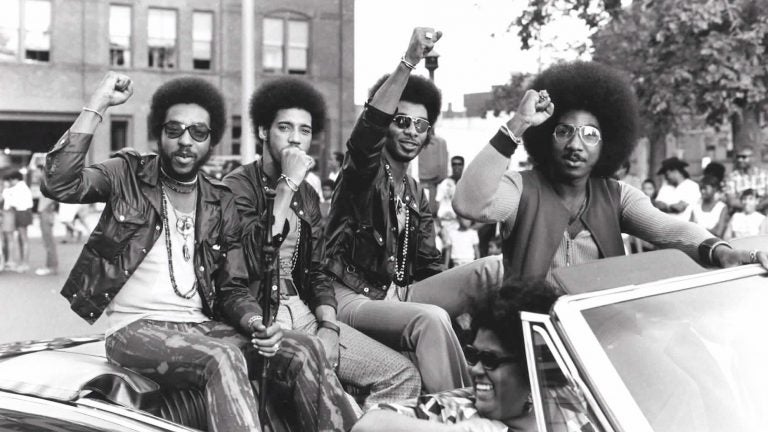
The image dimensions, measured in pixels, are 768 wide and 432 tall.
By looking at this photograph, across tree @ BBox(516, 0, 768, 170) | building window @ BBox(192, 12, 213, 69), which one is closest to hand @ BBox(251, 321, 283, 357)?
tree @ BBox(516, 0, 768, 170)

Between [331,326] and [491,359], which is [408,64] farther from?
[491,359]

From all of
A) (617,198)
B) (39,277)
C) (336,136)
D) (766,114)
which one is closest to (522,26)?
(766,114)

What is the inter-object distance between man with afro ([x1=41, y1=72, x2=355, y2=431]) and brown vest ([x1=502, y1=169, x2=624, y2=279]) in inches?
33.3

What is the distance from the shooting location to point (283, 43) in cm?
2784

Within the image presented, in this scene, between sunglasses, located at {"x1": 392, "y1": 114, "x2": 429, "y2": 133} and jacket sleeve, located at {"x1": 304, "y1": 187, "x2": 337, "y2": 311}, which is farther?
sunglasses, located at {"x1": 392, "y1": 114, "x2": 429, "y2": 133}

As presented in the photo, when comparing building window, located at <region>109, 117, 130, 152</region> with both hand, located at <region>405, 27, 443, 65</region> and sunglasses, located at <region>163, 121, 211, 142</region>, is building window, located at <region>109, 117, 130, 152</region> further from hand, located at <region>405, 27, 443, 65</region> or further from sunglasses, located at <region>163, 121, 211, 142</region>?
hand, located at <region>405, 27, 443, 65</region>

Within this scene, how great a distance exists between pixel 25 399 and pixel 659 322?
6.02 feet

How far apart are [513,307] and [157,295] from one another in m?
1.34

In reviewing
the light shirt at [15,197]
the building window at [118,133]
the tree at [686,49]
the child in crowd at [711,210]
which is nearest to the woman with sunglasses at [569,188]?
the child in crowd at [711,210]

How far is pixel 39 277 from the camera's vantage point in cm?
1345

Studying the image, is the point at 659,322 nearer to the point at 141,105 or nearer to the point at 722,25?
the point at 722,25

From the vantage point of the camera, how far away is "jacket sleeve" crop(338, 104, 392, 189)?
3.64m

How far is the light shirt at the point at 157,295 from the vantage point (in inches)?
130

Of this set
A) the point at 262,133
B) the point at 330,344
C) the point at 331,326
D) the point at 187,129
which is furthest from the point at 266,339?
the point at 262,133
